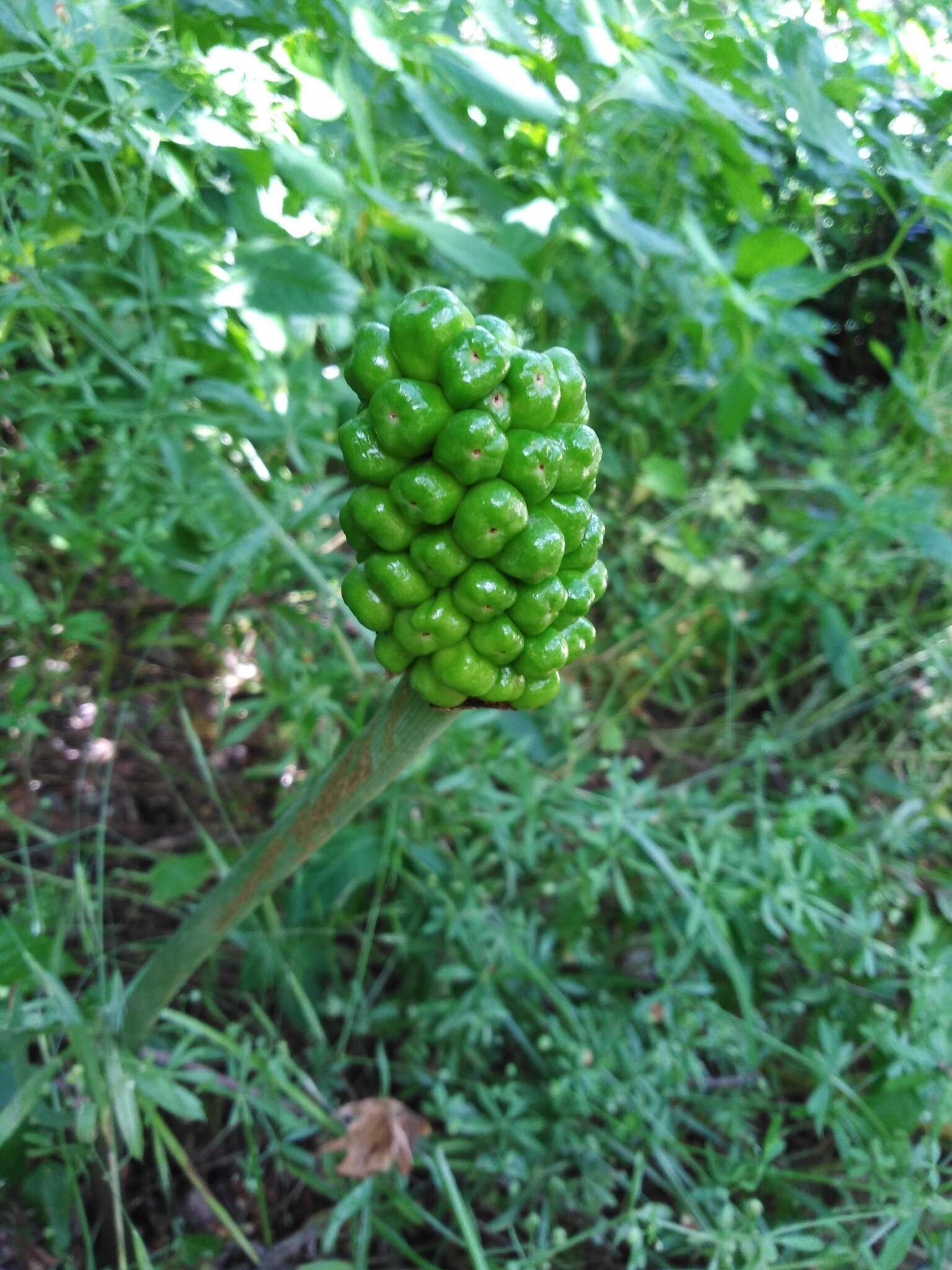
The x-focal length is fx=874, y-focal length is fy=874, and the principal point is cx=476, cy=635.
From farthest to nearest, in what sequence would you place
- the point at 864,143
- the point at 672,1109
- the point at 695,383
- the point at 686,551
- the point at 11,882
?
the point at 695,383
the point at 686,551
the point at 864,143
the point at 11,882
the point at 672,1109

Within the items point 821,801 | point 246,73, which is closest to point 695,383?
point 821,801

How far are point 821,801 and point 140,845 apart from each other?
195 centimetres

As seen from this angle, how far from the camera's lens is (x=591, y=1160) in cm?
194

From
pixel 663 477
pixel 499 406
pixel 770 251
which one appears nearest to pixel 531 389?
pixel 499 406

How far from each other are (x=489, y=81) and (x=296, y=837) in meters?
1.68

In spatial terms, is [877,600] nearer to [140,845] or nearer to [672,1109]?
[672,1109]

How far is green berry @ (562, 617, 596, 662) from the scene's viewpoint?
115 cm

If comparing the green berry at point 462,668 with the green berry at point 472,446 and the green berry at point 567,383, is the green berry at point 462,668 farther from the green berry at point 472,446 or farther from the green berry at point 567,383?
the green berry at point 567,383

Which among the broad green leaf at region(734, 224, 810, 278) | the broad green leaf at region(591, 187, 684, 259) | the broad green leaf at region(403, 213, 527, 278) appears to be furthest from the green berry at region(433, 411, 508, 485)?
the broad green leaf at region(734, 224, 810, 278)

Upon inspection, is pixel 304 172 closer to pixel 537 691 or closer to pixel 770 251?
pixel 537 691

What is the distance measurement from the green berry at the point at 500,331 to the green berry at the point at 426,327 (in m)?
0.02

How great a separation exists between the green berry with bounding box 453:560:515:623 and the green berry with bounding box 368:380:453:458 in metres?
0.16

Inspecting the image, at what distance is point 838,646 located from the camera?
309cm

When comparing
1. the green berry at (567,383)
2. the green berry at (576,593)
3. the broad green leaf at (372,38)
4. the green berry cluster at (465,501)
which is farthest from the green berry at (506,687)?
the broad green leaf at (372,38)
